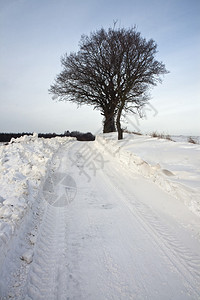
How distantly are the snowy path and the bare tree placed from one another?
7594 millimetres

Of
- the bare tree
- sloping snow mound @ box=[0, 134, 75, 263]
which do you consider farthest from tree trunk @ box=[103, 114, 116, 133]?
sloping snow mound @ box=[0, 134, 75, 263]

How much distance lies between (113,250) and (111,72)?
13.9 metres

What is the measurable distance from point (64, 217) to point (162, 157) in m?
3.18

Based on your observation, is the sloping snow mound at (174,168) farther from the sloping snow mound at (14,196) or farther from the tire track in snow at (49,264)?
the sloping snow mound at (14,196)

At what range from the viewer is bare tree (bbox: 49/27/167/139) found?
34.5ft

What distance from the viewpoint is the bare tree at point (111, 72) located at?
10.5 m

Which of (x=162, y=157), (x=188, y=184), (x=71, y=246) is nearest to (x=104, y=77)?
(x=162, y=157)

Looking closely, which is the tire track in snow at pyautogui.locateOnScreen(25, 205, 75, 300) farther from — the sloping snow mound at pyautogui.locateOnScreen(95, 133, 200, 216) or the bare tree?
the bare tree

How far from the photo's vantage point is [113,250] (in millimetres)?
2176

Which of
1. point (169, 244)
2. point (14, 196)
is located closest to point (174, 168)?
point (169, 244)

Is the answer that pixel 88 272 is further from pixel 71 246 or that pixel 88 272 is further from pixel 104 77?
pixel 104 77

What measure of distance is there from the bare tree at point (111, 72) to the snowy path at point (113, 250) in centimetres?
759

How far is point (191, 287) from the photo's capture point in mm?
1710

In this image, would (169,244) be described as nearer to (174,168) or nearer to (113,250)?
(113,250)
